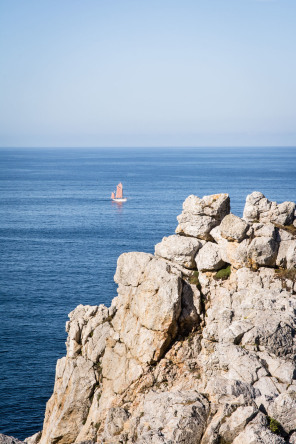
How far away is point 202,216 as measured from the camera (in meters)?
37.1

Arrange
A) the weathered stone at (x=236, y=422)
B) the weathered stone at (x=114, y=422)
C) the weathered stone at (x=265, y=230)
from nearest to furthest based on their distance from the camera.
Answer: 1. the weathered stone at (x=236, y=422)
2. the weathered stone at (x=114, y=422)
3. the weathered stone at (x=265, y=230)

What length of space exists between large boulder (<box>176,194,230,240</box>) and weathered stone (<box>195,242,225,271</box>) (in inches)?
67.1

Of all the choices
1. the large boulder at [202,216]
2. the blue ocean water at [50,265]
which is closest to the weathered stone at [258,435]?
the large boulder at [202,216]

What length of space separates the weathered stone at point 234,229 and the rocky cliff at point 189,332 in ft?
0.23

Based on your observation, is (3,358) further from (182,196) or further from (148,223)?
(182,196)

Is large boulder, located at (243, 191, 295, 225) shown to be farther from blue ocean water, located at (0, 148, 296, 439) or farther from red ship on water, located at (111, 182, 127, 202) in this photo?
red ship on water, located at (111, 182, 127, 202)

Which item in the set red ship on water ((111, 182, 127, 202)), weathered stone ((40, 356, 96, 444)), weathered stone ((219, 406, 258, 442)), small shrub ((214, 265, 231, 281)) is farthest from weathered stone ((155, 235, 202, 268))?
red ship on water ((111, 182, 127, 202))

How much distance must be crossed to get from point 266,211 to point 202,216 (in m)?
4.57

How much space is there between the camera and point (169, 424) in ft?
73.3

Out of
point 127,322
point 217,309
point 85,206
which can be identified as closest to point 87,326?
point 127,322

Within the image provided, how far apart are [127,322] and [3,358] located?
36613 millimetres

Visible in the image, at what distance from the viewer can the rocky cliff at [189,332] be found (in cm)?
2489

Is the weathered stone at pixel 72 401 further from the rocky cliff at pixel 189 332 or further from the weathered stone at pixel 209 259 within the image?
the weathered stone at pixel 209 259

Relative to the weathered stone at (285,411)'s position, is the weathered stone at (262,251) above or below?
above
